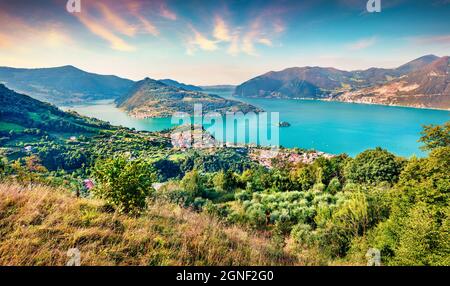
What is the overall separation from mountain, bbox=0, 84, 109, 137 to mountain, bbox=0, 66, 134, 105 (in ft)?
210

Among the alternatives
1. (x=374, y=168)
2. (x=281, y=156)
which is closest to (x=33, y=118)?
(x=281, y=156)

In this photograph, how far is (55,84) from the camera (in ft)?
540

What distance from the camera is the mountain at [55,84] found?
464 feet

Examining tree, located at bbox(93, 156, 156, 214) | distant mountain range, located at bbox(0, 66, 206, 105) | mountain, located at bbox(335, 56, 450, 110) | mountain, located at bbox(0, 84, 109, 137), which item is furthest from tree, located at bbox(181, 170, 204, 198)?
distant mountain range, located at bbox(0, 66, 206, 105)

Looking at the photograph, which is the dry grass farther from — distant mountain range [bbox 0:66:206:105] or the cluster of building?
distant mountain range [bbox 0:66:206:105]

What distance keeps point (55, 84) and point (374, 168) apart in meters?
197

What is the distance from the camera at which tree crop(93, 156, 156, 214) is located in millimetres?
3584

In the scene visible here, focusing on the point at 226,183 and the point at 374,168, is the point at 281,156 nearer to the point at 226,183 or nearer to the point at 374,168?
the point at 374,168

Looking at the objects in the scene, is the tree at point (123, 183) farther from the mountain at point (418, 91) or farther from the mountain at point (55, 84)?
the mountain at point (55, 84)

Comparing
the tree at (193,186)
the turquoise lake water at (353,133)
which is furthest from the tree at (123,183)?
the turquoise lake water at (353,133)

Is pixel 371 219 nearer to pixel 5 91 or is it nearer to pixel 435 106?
pixel 5 91

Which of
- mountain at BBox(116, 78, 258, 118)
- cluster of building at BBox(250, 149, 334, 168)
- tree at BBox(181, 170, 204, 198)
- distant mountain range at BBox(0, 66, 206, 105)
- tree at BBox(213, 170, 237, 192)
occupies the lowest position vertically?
cluster of building at BBox(250, 149, 334, 168)
